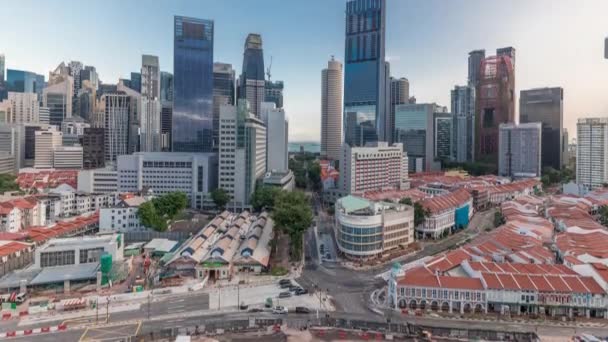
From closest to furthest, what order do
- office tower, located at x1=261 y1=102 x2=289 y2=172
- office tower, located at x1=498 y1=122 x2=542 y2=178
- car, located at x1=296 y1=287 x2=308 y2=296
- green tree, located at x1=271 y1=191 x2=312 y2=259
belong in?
car, located at x1=296 y1=287 x2=308 y2=296 → green tree, located at x1=271 y1=191 x2=312 y2=259 → office tower, located at x1=261 y1=102 x2=289 y2=172 → office tower, located at x1=498 y1=122 x2=542 y2=178

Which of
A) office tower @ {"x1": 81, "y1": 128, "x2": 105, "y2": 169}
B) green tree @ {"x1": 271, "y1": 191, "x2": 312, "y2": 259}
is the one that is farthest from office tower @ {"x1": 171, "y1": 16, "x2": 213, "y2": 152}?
green tree @ {"x1": 271, "y1": 191, "x2": 312, "y2": 259}

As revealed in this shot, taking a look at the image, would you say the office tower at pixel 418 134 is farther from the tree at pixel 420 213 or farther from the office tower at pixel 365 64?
the tree at pixel 420 213

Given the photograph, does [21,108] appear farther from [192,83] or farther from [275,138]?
[275,138]

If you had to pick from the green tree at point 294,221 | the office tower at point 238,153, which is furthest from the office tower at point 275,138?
the green tree at point 294,221

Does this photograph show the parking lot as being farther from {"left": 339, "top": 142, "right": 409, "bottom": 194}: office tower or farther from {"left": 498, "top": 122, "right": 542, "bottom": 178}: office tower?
{"left": 498, "top": 122, "right": 542, "bottom": 178}: office tower

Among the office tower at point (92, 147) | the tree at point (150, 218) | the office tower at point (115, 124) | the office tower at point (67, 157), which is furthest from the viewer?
the office tower at point (115, 124)

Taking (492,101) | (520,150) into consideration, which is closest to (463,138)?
(492,101)
